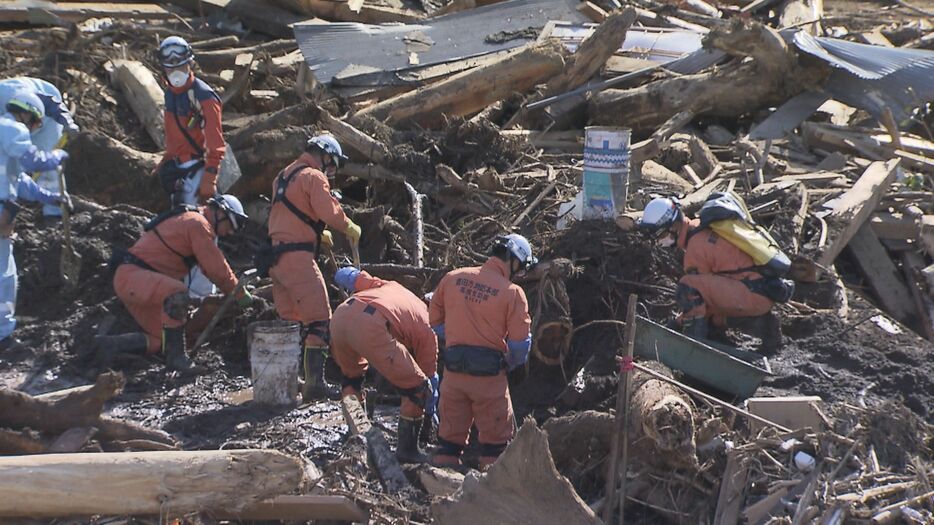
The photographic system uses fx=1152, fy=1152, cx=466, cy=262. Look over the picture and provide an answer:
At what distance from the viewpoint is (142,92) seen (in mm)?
12016

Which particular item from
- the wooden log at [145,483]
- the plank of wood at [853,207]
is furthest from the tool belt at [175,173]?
the plank of wood at [853,207]

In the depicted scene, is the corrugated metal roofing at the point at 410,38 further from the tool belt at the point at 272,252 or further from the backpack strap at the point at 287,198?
the tool belt at the point at 272,252

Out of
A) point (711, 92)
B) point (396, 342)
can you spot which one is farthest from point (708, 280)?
point (711, 92)

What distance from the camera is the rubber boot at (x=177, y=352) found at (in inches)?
356

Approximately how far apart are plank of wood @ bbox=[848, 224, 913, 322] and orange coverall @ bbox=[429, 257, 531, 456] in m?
4.03

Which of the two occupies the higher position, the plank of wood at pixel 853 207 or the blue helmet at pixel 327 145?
the blue helmet at pixel 327 145

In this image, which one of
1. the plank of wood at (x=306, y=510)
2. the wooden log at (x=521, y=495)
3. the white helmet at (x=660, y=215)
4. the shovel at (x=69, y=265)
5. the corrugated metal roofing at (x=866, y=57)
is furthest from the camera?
the corrugated metal roofing at (x=866, y=57)

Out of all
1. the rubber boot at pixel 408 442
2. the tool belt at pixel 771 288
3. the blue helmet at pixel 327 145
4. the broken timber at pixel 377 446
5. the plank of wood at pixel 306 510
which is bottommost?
the rubber boot at pixel 408 442

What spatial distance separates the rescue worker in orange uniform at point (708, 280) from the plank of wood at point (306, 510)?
299 cm

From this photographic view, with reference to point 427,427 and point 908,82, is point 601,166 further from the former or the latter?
point 908,82

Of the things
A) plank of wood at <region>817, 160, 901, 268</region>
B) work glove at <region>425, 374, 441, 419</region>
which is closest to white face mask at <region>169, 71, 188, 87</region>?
work glove at <region>425, 374, 441, 419</region>

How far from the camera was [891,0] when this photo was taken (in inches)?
733

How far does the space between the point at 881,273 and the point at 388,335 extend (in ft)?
15.7

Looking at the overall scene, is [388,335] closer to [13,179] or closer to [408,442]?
[408,442]
